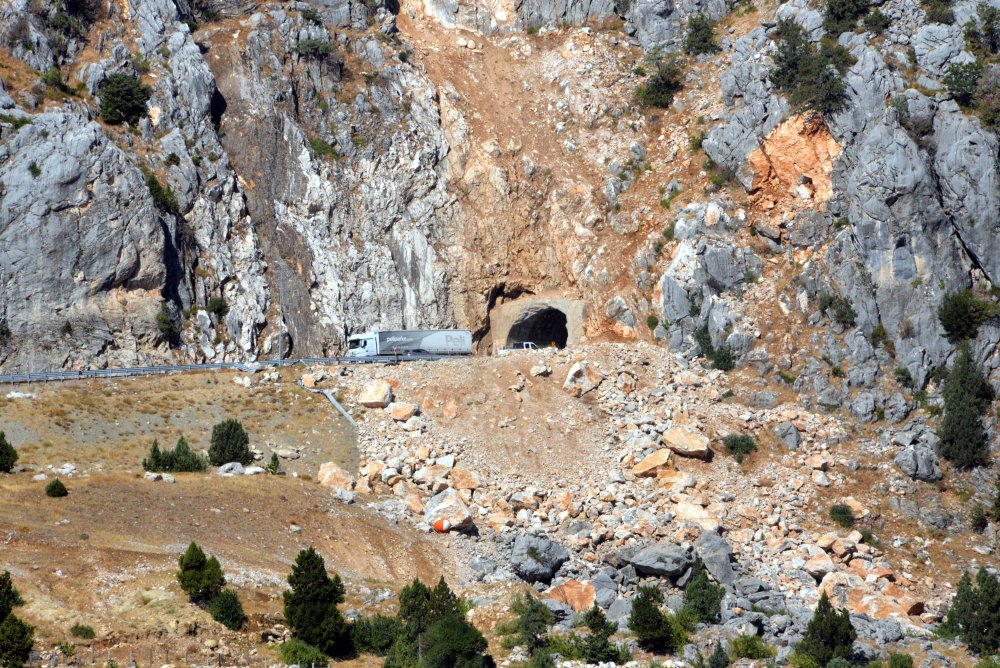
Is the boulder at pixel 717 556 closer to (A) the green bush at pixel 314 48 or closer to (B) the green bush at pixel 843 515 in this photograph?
(B) the green bush at pixel 843 515

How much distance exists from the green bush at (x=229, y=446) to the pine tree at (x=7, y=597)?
49.6ft

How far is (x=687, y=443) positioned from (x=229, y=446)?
67.9 ft

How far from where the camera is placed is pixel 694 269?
58.3 meters

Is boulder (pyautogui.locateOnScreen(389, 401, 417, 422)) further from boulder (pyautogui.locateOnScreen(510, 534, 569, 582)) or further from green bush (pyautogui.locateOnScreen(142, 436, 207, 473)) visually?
boulder (pyautogui.locateOnScreen(510, 534, 569, 582))

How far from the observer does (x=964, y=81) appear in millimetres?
55844

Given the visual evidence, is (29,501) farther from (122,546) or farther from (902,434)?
(902,434)

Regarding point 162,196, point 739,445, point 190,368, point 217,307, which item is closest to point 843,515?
point 739,445

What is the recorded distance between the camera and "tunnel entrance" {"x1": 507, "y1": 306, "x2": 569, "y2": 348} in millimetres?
65250

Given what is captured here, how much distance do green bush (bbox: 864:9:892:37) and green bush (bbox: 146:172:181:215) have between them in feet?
130

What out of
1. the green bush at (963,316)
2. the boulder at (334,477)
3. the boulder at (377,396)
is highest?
the green bush at (963,316)

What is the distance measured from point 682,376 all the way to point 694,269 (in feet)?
21.9

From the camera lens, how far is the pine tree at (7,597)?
30609 millimetres

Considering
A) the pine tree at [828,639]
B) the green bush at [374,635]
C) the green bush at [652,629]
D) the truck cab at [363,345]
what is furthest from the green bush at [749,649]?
the truck cab at [363,345]

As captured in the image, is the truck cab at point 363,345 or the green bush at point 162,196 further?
the truck cab at point 363,345
